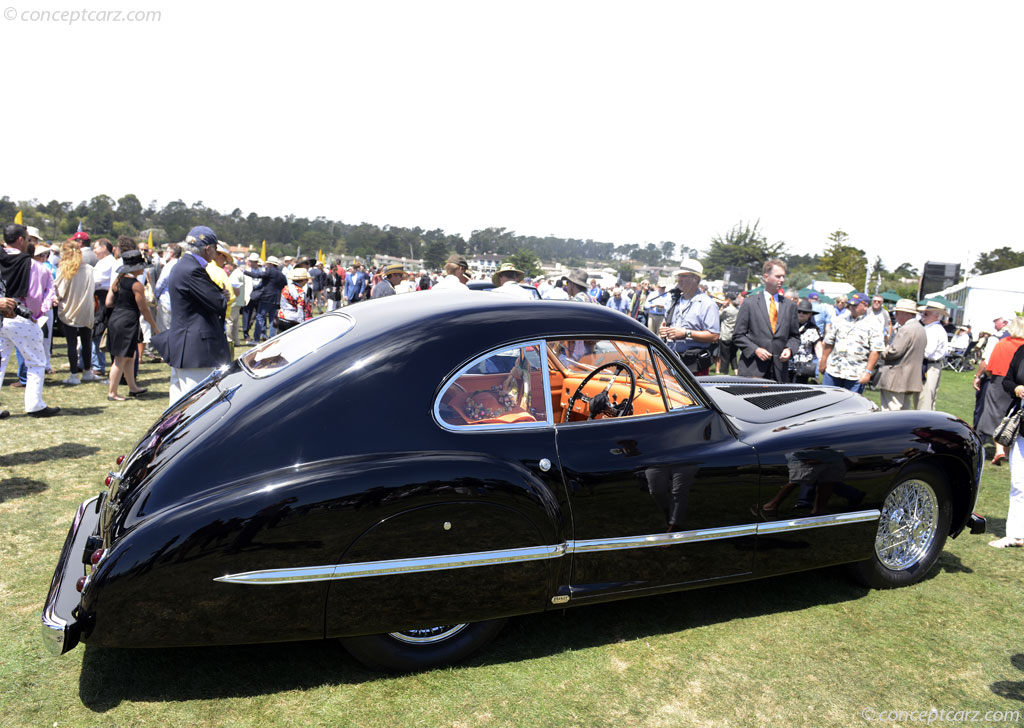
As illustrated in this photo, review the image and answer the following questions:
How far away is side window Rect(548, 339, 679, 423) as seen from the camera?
358cm

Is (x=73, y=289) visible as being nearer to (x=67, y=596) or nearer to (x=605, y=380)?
(x=67, y=596)

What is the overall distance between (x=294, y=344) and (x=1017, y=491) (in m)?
5.28

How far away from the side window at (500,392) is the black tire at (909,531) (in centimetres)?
240

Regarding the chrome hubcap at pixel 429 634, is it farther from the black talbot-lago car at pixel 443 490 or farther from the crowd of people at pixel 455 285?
the crowd of people at pixel 455 285

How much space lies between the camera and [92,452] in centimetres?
628

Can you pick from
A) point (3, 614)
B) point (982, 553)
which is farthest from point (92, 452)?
point (982, 553)

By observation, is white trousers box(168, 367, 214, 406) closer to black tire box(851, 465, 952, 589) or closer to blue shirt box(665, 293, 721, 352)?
blue shirt box(665, 293, 721, 352)

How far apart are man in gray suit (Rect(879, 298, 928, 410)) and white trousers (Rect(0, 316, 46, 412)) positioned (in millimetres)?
9308

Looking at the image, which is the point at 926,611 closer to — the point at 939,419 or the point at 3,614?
the point at 939,419

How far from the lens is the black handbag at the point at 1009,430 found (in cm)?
502

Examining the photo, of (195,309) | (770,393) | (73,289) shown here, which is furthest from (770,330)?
(73,289)

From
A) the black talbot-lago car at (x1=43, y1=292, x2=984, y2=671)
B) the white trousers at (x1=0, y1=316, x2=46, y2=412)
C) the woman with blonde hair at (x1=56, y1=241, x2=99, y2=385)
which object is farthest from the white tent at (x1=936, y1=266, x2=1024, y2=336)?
the white trousers at (x1=0, y1=316, x2=46, y2=412)

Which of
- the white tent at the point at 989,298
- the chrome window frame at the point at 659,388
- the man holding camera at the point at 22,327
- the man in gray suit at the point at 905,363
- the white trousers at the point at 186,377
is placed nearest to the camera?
the chrome window frame at the point at 659,388

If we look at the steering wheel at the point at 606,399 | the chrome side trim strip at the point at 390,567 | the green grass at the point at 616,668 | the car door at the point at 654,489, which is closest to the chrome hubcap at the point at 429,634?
the green grass at the point at 616,668
